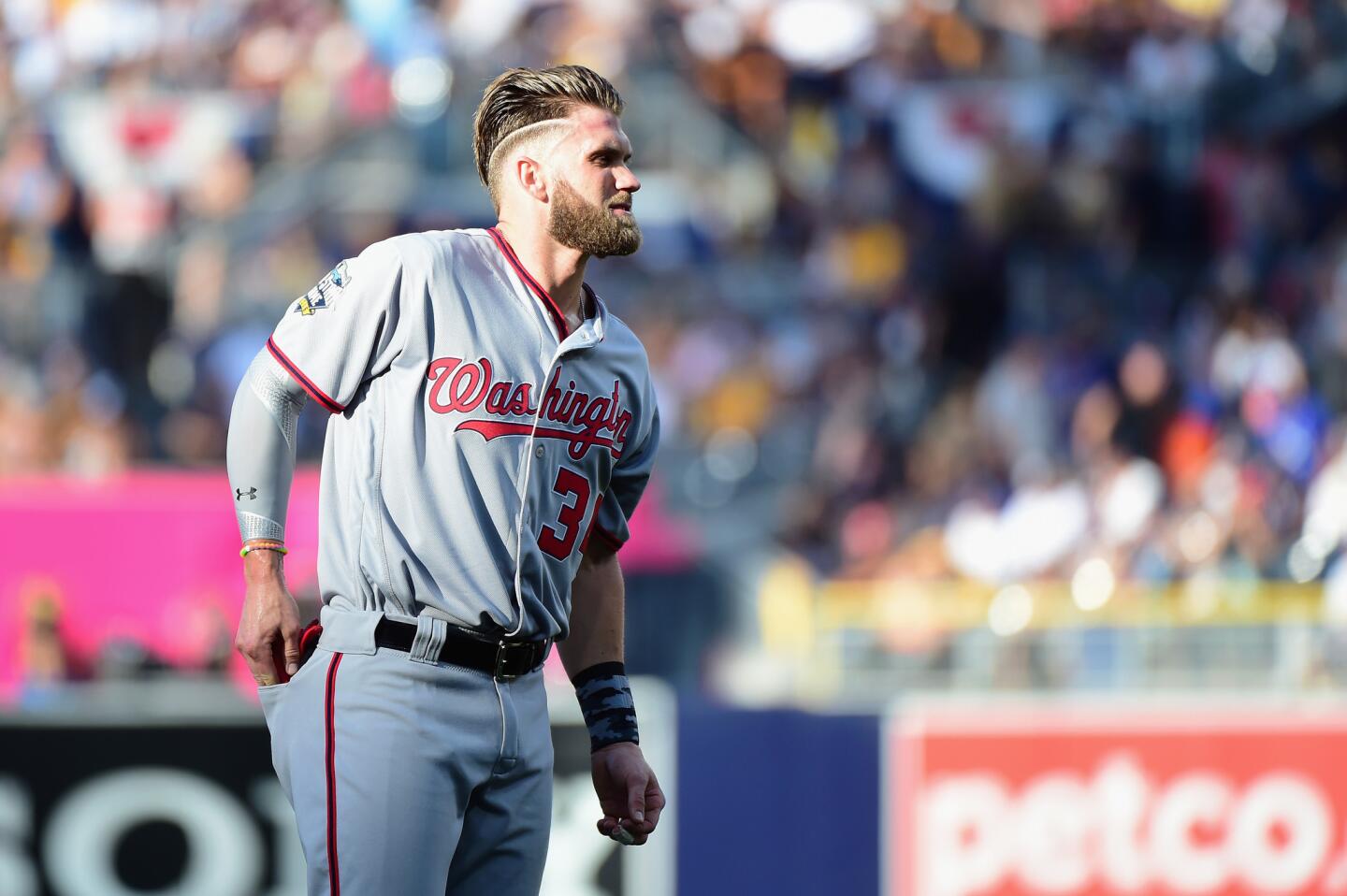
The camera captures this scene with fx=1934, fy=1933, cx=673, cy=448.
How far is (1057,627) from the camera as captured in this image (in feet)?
29.0

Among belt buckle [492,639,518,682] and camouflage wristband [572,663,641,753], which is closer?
belt buckle [492,639,518,682]

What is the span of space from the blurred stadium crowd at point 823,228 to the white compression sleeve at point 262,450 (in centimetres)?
757

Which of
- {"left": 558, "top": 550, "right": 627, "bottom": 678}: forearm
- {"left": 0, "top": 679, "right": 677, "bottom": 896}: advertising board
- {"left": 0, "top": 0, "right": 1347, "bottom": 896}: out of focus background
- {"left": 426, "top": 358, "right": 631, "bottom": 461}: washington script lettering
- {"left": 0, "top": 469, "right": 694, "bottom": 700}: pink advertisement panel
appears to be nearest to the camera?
{"left": 426, "top": 358, "right": 631, "bottom": 461}: washington script lettering

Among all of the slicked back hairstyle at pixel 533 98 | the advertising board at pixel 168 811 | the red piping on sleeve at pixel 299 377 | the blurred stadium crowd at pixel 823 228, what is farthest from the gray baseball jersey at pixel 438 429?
the blurred stadium crowd at pixel 823 228

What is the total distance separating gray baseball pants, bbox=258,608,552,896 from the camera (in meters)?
3.36

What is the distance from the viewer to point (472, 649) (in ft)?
11.3

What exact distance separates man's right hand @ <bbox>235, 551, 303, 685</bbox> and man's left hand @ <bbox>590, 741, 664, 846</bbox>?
28.6 inches

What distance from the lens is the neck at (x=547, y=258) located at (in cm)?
363

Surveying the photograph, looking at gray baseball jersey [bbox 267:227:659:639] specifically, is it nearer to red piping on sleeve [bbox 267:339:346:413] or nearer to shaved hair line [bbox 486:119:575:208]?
red piping on sleeve [bbox 267:339:346:413]

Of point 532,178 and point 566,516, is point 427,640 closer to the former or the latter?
point 566,516

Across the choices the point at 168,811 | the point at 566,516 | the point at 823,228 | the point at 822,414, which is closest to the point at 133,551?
the point at 168,811

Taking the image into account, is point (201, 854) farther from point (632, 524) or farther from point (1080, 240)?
point (1080, 240)

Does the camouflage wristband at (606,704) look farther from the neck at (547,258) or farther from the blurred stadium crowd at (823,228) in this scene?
the blurred stadium crowd at (823,228)

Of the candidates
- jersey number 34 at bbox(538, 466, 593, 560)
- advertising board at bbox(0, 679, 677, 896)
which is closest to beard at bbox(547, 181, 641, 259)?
jersey number 34 at bbox(538, 466, 593, 560)
